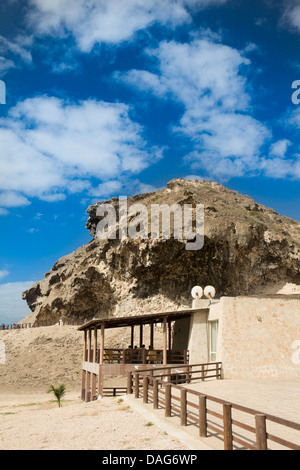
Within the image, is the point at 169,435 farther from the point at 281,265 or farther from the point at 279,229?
the point at 279,229

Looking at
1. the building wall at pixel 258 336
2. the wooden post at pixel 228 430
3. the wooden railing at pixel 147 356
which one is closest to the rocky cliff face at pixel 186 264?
the wooden railing at pixel 147 356

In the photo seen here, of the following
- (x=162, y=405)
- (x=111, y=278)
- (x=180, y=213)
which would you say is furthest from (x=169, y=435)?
(x=111, y=278)

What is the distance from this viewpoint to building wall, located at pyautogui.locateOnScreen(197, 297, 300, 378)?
715 inches

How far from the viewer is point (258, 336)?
18609mm

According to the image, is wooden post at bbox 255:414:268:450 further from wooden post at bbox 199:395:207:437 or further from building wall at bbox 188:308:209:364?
building wall at bbox 188:308:209:364

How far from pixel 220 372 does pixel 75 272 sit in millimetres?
42137

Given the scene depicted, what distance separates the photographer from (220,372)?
18031mm

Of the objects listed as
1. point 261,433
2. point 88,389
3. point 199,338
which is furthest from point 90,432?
point 88,389

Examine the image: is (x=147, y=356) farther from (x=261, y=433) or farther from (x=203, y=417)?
(x=261, y=433)

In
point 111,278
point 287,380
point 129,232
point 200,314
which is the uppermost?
point 129,232
